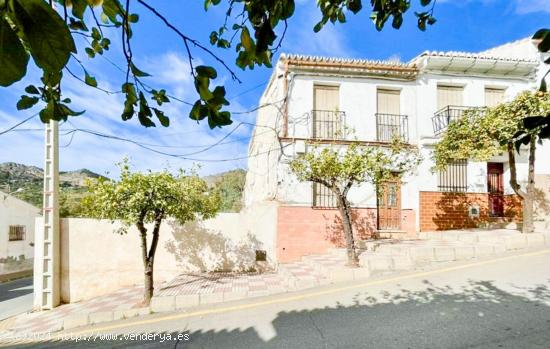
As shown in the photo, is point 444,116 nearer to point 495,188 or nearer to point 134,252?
point 495,188

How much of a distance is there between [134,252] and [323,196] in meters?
6.47

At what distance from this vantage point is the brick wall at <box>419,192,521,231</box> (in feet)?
38.9

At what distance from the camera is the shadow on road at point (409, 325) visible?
4.30 meters

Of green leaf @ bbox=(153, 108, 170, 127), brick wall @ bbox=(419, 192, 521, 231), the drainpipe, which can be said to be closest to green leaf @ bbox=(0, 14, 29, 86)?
green leaf @ bbox=(153, 108, 170, 127)

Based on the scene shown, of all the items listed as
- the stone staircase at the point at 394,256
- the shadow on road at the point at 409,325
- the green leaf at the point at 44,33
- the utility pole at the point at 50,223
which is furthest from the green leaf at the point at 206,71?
the utility pole at the point at 50,223

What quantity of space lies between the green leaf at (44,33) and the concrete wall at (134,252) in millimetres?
10176

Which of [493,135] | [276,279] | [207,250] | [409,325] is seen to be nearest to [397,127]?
[493,135]

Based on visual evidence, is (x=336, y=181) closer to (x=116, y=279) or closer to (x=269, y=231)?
(x=269, y=231)

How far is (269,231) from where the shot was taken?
1086 cm

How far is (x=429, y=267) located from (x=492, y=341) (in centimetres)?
411

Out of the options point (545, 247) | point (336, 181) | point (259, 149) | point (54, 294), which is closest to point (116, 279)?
point (54, 294)

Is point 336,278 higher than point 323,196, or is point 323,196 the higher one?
point 323,196

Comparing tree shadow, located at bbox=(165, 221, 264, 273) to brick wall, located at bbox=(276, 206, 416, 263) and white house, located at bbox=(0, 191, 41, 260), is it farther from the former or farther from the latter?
white house, located at bbox=(0, 191, 41, 260)

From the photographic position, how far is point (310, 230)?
10672mm
